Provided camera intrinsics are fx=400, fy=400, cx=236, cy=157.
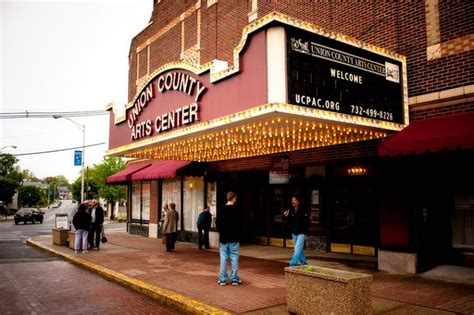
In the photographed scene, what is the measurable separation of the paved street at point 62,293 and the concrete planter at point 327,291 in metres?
2.36

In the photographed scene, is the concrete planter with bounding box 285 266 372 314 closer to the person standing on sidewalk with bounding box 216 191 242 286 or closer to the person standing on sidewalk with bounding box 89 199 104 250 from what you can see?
the person standing on sidewalk with bounding box 216 191 242 286

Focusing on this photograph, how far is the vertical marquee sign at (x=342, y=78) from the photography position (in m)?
7.60

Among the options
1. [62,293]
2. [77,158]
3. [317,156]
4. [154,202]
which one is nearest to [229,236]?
[62,293]

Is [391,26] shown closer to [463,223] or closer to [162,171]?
[463,223]

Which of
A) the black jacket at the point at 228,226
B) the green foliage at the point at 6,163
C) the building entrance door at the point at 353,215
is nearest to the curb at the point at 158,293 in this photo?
the black jacket at the point at 228,226

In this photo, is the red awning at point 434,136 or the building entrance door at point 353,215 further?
the building entrance door at point 353,215

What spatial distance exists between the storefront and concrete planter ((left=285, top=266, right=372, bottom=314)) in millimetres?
3023

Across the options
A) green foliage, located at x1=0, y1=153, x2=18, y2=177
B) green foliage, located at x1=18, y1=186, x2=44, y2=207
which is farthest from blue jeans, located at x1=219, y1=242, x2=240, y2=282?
green foliage, located at x1=18, y1=186, x2=44, y2=207

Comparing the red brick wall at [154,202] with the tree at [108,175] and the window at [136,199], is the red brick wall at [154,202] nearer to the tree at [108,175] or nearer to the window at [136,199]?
the window at [136,199]

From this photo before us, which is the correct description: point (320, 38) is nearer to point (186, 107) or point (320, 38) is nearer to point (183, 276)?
point (186, 107)

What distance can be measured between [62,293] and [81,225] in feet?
18.5

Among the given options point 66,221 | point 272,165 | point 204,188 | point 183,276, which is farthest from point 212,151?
point 66,221

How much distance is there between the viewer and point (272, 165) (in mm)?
13453

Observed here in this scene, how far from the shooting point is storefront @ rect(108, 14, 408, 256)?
302 inches
